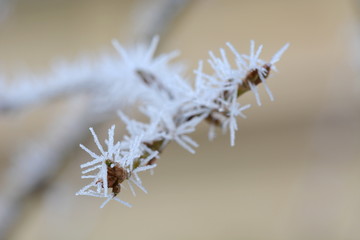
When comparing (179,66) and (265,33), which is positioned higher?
(265,33)

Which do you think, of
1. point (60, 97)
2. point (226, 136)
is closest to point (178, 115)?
point (60, 97)

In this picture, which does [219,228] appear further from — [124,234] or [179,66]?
[179,66]

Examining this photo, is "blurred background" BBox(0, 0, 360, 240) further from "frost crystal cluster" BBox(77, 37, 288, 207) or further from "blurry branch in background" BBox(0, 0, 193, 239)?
"frost crystal cluster" BBox(77, 37, 288, 207)

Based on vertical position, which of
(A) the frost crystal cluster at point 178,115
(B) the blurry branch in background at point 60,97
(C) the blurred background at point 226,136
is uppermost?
(C) the blurred background at point 226,136

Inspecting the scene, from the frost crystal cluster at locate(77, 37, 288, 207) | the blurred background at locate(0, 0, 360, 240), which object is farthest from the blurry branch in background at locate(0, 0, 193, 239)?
the blurred background at locate(0, 0, 360, 240)

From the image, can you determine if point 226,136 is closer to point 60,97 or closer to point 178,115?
point 60,97

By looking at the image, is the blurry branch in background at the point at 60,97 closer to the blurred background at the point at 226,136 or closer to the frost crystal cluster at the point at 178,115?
the frost crystal cluster at the point at 178,115

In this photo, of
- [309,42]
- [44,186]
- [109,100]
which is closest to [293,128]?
[309,42]

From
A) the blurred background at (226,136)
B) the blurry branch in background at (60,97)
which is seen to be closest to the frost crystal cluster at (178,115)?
the blurry branch in background at (60,97)
